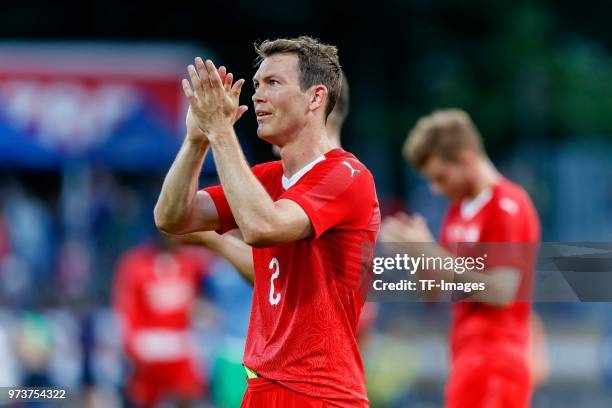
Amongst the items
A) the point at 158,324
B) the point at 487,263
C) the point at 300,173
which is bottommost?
the point at 300,173

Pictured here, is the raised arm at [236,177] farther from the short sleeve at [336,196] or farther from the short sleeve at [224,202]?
the short sleeve at [224,202]

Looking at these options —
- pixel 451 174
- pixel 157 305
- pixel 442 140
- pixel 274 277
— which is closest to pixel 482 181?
pixel 451 174

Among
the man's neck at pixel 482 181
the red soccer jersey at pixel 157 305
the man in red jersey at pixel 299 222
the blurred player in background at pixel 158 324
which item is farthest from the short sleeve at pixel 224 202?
the red soccer jersey at pixel 157 305

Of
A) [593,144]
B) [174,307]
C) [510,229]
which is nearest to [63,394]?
[510,229]

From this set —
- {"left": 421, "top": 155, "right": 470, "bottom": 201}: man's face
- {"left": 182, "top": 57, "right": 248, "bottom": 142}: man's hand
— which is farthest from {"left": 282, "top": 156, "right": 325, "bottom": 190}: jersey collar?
{"left": 421, "top": 155, "right": 470, "bottom": 201}: man's face

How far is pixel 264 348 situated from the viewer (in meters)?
4.79

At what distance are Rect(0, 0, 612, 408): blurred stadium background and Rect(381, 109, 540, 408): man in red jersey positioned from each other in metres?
4.60

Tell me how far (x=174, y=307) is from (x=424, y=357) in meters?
5.16

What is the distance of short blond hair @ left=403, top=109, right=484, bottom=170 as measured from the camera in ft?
23.6

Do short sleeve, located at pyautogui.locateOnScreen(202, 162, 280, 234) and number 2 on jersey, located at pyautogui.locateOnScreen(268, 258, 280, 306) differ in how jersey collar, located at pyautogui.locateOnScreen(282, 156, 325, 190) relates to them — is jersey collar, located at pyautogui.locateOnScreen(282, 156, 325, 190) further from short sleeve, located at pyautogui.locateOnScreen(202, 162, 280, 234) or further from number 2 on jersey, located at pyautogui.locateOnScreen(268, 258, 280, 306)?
number 2 on jersey, located at pyautogui.locateOnScreen(268, 258, 280, 306)

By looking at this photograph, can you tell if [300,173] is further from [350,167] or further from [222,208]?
[222,208]

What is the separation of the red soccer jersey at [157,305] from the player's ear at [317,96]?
22.6 ft

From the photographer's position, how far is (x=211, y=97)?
4.51 m

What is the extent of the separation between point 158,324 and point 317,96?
7.08m
